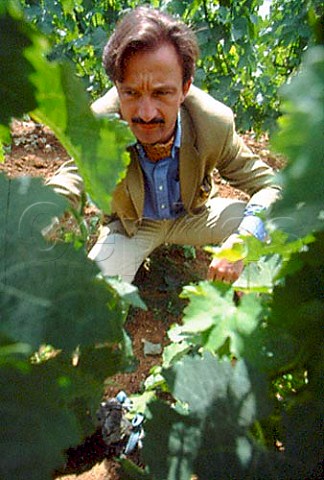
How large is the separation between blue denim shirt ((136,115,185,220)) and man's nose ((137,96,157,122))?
0.20m

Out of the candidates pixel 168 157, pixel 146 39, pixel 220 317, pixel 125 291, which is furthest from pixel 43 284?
pixel 168 157

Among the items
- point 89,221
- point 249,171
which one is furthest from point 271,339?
point 89,221

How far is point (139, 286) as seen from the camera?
2553 mm

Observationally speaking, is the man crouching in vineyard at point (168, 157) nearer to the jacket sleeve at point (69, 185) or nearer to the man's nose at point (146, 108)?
the man's nose at point (146, 108)

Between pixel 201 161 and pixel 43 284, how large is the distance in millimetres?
1637

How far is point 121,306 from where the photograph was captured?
0.69 meters

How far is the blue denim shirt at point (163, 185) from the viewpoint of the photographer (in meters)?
2.18

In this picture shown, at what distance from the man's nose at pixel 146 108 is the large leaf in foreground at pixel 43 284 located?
1.29 metres

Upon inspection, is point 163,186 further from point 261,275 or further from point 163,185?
point 261,275

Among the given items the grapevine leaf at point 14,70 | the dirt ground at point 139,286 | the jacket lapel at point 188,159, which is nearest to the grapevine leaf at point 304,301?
the grapevine leaf at point 14,70

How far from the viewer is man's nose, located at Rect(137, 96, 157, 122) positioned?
1.90 meters

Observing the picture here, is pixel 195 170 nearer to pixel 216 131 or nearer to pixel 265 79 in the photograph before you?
pixel 216 131

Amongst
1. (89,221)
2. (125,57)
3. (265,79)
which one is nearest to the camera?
(125,57)

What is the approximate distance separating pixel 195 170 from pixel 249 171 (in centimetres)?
22
